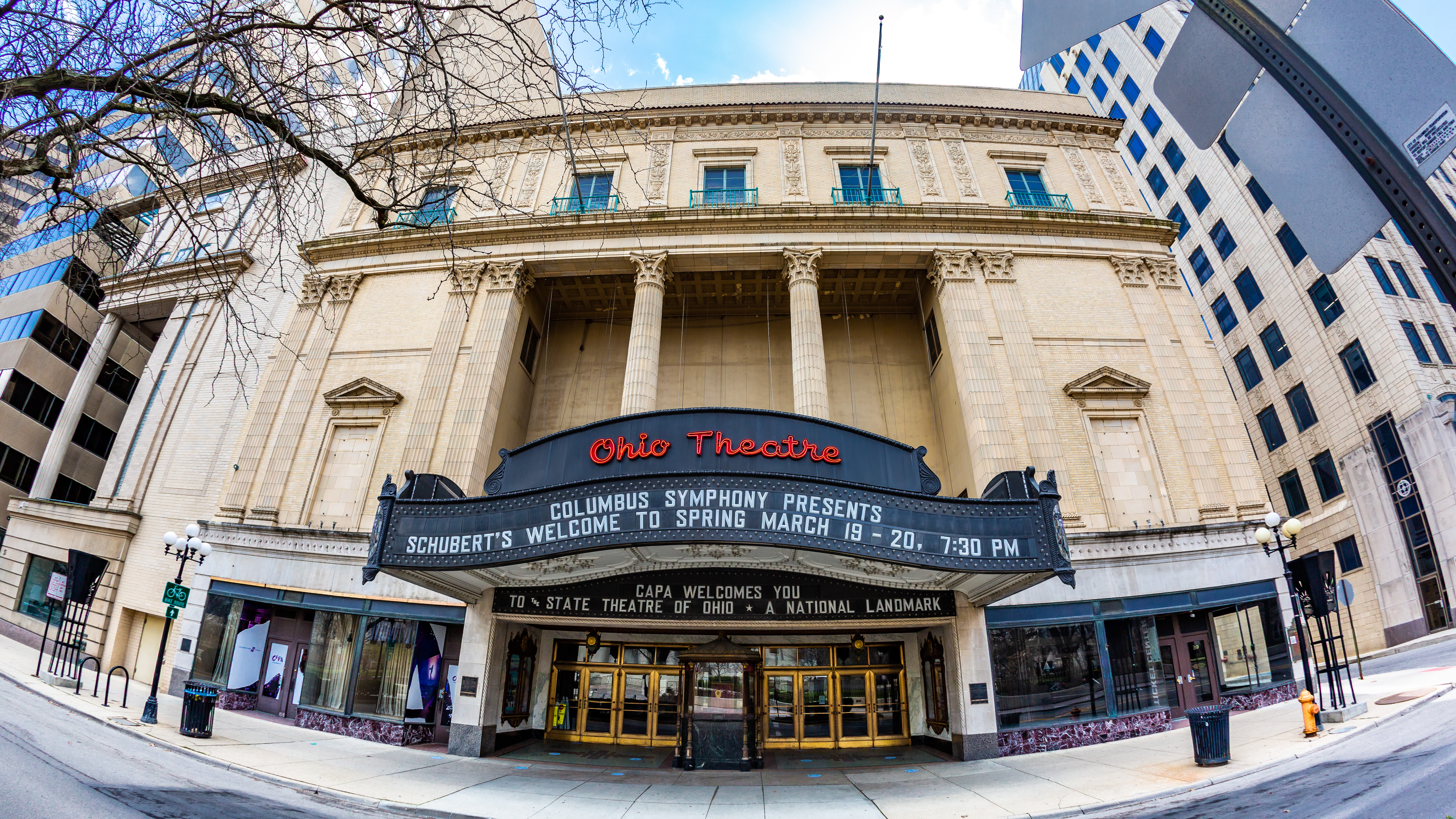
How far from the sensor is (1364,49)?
298 centimetres

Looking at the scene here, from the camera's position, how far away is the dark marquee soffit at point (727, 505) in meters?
10.4

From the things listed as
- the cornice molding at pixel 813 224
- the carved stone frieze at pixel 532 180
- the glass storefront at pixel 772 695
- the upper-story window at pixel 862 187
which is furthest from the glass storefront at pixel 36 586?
the upper-story window at pixel 862 187

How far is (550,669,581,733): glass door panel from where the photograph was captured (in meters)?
17.1

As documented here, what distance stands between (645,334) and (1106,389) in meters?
14.4

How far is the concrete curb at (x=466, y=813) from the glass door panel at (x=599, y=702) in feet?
25.6

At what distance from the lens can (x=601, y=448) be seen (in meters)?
11.8

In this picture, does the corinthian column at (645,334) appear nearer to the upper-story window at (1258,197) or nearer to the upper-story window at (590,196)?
the upper-story window at (590,196)

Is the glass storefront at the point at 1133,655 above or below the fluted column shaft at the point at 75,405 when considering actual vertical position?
below

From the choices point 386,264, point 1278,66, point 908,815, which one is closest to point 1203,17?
point 1278,66

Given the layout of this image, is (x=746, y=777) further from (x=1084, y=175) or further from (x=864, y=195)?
(x=1084, y=175)

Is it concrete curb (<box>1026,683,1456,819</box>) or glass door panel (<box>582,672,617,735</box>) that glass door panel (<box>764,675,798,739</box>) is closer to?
glass door panel (<box>582,672,617,735</box>)

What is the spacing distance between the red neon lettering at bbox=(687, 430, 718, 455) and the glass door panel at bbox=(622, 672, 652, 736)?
9146 millimetres

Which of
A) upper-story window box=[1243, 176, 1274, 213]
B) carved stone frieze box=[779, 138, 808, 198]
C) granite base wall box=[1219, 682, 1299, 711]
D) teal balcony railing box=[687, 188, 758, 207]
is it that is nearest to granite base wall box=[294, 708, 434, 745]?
teal balcony railing box=[687, 188, 758, 207]

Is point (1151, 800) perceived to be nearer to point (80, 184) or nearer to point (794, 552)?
point (794, 552)
